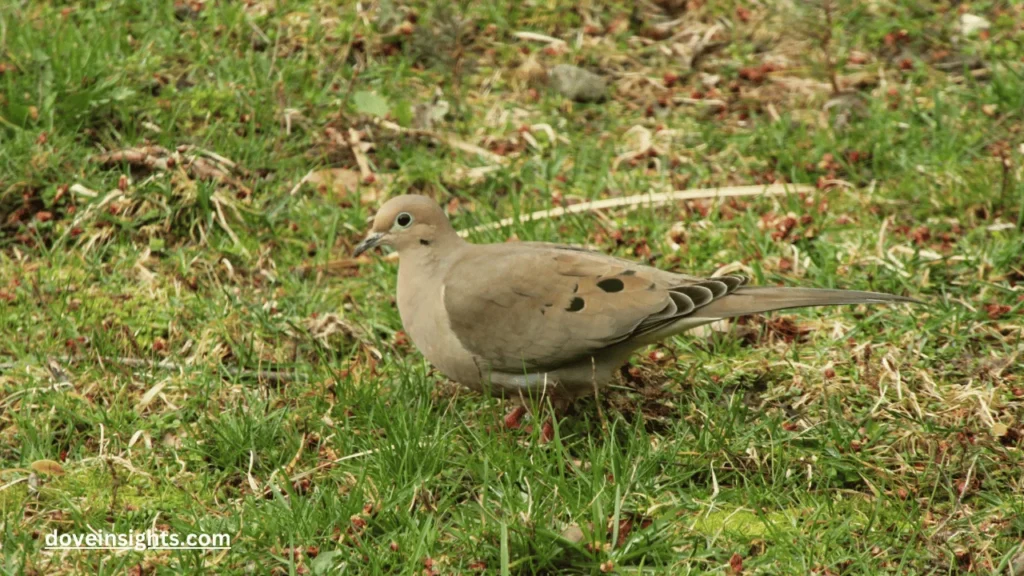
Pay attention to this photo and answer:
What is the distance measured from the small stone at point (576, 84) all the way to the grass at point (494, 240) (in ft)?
0.25

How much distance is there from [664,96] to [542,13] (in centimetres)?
93

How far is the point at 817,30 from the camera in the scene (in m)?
6.77

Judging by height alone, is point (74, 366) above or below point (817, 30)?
below

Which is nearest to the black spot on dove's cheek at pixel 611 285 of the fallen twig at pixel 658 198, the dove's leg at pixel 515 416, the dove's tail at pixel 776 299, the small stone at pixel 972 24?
the dove's tail at pixel 776 299

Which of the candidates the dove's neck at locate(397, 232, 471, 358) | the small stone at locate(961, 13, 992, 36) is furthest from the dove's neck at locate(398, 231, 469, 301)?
the small stone at locate(961, 13, 992, 36)

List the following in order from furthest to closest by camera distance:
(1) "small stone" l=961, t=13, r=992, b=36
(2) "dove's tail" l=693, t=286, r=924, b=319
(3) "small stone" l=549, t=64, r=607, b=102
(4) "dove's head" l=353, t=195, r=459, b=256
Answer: (1) "small stone" l=961, t=13, r=992, b=36, (3) "small stone" l=549, t=64, r=607, b=102, (4) "dove's head" l=353, t=195, r=459, b=256, (2) "dove's tail" l=693, t=286, r=924, b=319

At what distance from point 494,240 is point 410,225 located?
772 millimetres

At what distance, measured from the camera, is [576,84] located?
6.57 meters

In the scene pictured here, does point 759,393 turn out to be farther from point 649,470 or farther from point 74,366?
point 74,366

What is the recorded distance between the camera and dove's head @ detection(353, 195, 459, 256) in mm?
4621

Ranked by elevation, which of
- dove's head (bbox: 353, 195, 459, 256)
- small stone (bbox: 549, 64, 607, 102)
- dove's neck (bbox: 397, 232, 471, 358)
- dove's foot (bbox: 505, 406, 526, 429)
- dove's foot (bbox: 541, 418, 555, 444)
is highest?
dove's head (bbox: 353, 195, 459, 256)

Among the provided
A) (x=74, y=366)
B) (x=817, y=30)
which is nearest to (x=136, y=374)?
(x=74, y=366)

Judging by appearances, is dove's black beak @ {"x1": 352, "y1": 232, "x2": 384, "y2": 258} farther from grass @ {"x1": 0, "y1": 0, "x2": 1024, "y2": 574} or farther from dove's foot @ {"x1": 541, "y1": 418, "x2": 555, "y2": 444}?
dove's foot @ {"x1": 541, "y1": 418, "x2": 555, "y2": 444}

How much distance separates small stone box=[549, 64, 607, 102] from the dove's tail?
8.75 ft
